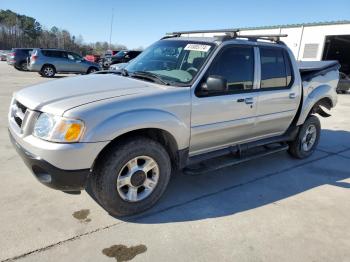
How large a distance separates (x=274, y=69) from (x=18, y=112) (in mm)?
3449

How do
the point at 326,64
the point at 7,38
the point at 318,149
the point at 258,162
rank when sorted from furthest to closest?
1. the point at 7,38
2. the point at 318,149
3. the point at 326,64
4. the point at 258,162

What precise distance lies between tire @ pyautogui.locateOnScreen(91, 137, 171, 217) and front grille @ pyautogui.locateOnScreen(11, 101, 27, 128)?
998 millimetres

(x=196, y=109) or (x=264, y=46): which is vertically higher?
(x=264, y=46)

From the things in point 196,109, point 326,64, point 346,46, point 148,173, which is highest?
point 346,46

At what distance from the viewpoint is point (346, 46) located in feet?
98.3

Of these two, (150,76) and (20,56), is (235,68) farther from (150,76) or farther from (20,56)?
(20,56)

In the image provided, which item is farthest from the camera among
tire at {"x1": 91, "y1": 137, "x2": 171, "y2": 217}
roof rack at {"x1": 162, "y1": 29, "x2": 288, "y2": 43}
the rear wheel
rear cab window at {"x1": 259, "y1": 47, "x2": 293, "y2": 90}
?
the rear wheel

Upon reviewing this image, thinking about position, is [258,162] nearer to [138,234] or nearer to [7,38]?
[138,234]

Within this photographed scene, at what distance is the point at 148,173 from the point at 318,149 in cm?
426

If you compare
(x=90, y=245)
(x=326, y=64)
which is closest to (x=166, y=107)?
(x=90, y=245)

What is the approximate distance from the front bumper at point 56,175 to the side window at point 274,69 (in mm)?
2735

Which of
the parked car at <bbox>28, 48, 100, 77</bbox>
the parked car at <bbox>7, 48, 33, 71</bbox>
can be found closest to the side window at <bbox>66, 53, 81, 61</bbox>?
the parked car at <bbox>28, 48, 100, 77</bbox>

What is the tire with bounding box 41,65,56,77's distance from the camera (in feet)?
60.5

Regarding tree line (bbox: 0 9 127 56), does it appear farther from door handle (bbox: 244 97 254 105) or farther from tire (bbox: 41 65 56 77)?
door handle (bbox: 244 97 254 105)
